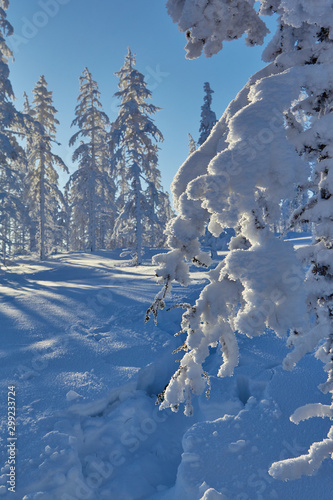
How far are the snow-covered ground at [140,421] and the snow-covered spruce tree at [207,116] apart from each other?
18.4 m

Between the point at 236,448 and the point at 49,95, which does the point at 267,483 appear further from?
the point at 49,95

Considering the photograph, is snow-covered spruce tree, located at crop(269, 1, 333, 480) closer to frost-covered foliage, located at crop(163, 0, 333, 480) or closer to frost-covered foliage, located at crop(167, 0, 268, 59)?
frost-covered foliage, located at crop(163, 0, 333, 480)

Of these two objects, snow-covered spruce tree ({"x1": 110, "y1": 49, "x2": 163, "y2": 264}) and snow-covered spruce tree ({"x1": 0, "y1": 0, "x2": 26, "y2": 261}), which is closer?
snow-covered spruce tree ({"x1": 0, "y1": 0, "x2": 26, "y2": 261})

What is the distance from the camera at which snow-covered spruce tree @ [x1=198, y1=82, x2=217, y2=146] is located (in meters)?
21.6

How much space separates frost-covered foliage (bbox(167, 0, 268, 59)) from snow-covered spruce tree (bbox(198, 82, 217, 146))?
18.9 meters

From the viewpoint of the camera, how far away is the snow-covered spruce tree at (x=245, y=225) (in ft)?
6.09

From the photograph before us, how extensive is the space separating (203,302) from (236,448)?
8.27ft

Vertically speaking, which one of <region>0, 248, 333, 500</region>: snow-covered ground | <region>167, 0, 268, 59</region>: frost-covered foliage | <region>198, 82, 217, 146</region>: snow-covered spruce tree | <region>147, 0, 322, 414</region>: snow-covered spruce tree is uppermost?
<region>198, 82, 217, 146</region>: snow-covered spruce tree

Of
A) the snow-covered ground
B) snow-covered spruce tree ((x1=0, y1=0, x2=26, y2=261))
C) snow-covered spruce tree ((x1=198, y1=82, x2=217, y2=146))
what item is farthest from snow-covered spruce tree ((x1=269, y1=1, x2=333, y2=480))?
snow-covered spruce tree ((x1=198, y1=82, x2=217, y2=146))

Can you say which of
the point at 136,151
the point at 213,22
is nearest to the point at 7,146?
the point at 136,151

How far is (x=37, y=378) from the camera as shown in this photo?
489 cm

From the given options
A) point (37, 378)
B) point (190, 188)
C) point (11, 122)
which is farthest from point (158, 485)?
point (11, 122)

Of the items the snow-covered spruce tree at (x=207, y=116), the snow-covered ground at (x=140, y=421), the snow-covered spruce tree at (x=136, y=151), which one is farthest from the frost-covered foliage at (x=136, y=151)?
the snow-covered ground at (x=140, y=421)

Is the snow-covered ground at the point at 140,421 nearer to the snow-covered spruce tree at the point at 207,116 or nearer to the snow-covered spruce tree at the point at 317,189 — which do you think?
the snow-covered spruce tree at the point at 317,189
